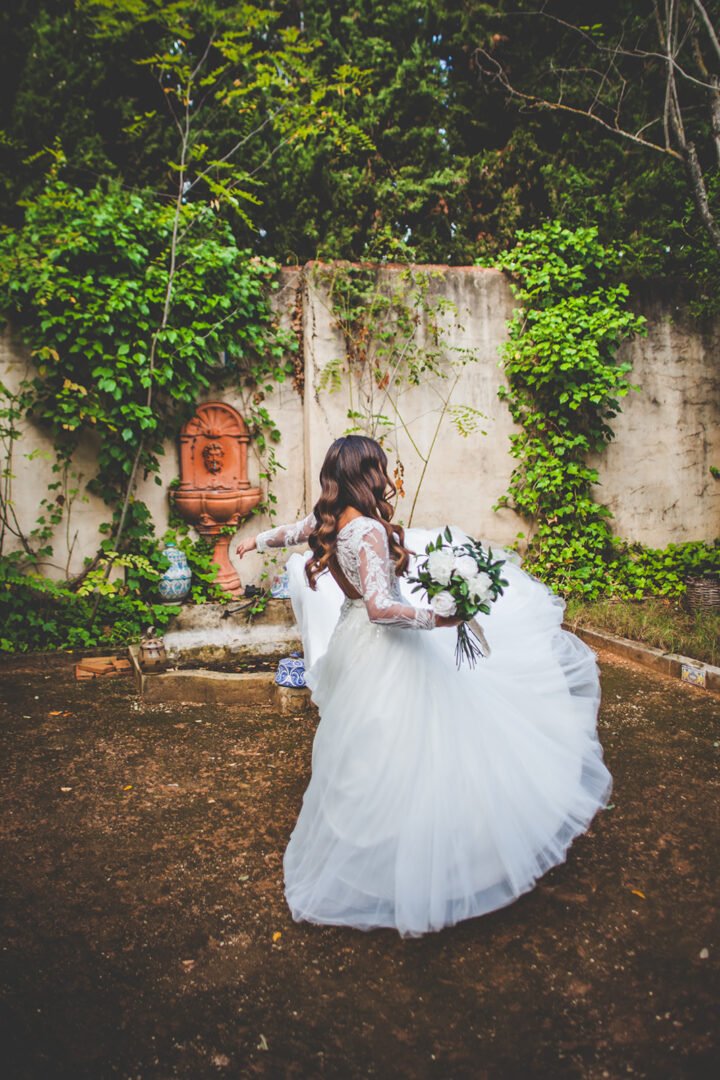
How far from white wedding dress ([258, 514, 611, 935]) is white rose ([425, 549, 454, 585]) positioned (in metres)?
0.13

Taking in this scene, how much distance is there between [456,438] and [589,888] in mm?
4542

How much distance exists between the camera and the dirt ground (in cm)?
162

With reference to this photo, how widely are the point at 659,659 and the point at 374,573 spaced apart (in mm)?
3501

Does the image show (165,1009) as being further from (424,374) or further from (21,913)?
(424,374)

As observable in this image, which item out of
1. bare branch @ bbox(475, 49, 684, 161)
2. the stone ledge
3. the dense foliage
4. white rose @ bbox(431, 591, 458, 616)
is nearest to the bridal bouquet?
white rose @ bbox(431, 591, 458, 616)

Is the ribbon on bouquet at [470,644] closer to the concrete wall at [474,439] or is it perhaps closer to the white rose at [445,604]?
the white rose at [445,604]

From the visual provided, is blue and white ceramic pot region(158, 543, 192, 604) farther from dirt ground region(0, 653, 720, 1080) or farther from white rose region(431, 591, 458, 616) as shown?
white rose region(431, 591, 458, 616)

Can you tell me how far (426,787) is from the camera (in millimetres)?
1979

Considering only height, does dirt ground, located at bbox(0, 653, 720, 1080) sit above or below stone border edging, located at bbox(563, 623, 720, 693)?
below

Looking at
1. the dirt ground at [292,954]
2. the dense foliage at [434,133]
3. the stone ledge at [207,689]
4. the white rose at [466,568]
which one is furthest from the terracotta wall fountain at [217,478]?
the white rose at [466,568]

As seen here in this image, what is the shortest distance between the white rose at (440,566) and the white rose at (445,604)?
0.16ft

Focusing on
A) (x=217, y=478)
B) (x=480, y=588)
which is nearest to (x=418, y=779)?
(x=480, y=588)

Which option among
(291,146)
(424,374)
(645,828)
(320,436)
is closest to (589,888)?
(645,828)

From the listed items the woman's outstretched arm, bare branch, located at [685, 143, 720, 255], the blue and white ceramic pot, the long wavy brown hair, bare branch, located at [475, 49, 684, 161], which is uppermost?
bare branch, located at [475, 49, 684, 161]
